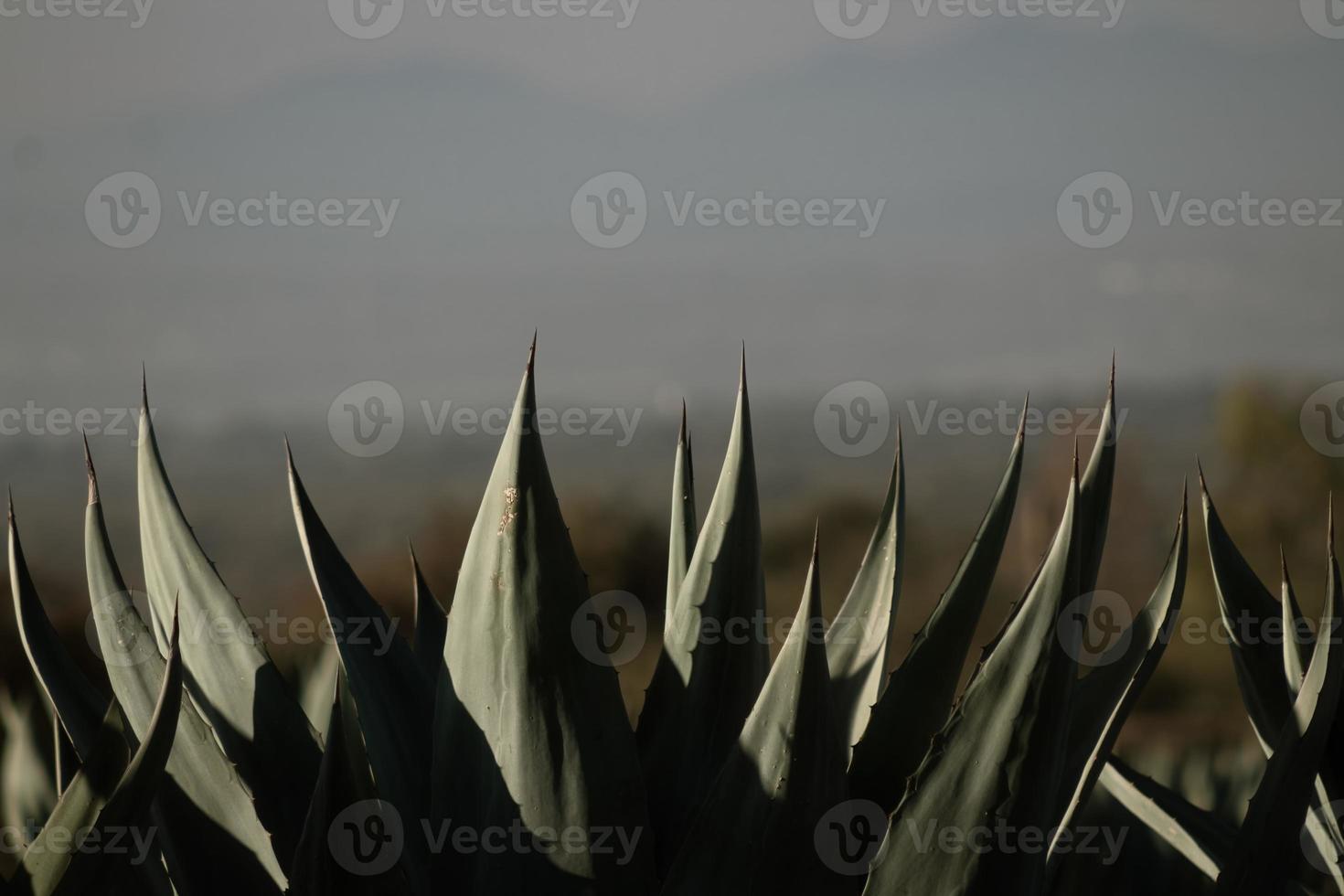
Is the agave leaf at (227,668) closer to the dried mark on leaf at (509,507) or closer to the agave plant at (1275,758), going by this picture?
the dried mark on leaf at (509,507)

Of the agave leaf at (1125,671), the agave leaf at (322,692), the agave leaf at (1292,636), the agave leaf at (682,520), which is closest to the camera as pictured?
the agave leaf at (1125,671)

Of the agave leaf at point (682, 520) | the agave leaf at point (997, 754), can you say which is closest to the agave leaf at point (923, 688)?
the agave leaf at point (997, 754)

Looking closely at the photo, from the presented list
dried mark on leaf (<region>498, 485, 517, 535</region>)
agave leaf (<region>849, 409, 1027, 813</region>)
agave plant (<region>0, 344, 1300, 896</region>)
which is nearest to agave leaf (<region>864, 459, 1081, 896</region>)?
agave plant (<region>0, 344, 1300, 896</region>)

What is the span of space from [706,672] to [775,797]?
0.67 ft

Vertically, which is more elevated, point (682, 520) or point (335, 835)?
point (682, 520)

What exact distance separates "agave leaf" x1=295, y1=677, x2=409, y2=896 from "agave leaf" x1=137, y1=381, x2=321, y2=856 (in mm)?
174

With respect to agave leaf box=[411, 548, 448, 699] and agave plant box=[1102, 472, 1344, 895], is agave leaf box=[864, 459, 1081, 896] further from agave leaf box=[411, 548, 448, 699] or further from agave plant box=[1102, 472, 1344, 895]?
agave leaf box=[411, 548, 448, 699]

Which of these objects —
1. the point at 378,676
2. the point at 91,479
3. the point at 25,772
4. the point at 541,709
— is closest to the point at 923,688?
the point at 541,709

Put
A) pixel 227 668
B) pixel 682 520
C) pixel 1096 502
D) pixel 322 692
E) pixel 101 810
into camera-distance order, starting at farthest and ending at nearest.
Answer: pixel 322 692 < pixel 682 520 < pixel 227 668 < pixel 1096 502 < pixel 101 810

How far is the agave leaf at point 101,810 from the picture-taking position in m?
0.47

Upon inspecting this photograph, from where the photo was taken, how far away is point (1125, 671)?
2.08 feet

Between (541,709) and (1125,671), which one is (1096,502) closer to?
(1125,671)

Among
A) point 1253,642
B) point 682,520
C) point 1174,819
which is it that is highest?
point 682,520

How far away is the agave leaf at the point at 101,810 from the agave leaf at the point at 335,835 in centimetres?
7
